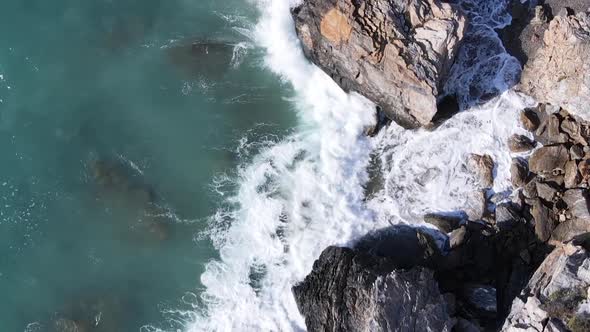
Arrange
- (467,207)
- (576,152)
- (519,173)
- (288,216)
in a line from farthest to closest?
(288,216)
(467,207)
(519,173)
(576,152)

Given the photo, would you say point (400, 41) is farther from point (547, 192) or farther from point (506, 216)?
point (547, 192)

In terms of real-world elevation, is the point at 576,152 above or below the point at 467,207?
below

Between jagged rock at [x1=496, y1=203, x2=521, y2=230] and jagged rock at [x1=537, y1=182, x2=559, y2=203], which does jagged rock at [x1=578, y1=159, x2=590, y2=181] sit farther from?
jagged rock at [x1=496, y1=203, x2=521, y2=230]

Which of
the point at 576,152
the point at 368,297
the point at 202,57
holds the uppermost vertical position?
the point at 202,57

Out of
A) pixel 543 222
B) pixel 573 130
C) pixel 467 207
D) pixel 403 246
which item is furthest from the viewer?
pixel 403 246

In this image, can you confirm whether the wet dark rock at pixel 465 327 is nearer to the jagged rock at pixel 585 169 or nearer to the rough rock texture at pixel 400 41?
the jagged rock at pixel 585 169

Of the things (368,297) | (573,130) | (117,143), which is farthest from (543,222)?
(117,143)

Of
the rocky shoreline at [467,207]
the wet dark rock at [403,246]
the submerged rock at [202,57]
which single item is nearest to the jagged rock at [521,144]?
the rocky shoreline at [467,207]
